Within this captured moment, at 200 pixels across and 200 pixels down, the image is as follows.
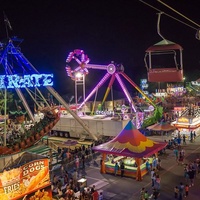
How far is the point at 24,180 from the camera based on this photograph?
12055mm

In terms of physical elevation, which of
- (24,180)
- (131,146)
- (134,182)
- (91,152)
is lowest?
(134,182)

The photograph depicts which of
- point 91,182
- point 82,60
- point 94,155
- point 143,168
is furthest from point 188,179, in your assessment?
point 82,60

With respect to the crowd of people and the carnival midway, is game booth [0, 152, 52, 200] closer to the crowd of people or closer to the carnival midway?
the carnival midway

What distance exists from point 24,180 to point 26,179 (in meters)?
0.11

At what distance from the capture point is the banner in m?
11.4

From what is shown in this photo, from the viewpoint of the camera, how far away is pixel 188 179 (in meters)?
17.0

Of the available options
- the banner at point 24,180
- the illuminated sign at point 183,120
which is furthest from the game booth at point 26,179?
the illuminated sign at point 183,120

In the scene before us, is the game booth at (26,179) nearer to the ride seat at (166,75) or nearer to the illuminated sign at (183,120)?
the ride seat at (166,75)

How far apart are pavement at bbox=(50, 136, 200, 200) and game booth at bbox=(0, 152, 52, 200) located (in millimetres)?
4149

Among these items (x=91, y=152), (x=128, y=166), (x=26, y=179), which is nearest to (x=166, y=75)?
(x=26, y=179)

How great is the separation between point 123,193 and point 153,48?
7915 mm

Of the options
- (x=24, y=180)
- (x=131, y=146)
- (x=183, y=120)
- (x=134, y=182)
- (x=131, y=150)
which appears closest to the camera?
(x=24, y=180)

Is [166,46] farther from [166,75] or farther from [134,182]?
[134,182]

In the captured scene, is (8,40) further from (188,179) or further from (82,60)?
(188,179)
